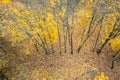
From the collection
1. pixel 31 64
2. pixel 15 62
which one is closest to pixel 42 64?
pixel 31 64

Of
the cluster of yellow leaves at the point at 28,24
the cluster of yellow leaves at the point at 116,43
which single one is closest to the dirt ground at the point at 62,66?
the cluster of yellow leaves at the point at 116,43

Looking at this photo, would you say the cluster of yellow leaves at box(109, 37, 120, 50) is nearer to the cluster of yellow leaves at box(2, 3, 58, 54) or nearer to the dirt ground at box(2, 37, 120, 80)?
the dirt ground at box(2, 37, 120, 80)

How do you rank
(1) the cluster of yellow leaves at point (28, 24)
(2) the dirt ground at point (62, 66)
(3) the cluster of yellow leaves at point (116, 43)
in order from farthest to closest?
(2) the dirt ground at point (62, 66), (3) the cluster of yellow leaves at point (116, 43), (1) the cluster of yellow leaves at point (28, 24)

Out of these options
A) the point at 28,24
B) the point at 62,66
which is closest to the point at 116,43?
the point at 62,66

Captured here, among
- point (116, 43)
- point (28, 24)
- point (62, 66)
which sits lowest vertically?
point (62, 66)

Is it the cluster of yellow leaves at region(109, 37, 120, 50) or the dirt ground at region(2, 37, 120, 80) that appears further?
the dirt ground at region(2, 37, 120, 80)

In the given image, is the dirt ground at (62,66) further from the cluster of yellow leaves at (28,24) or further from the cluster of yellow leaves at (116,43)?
the cluster of yellow leaves at (28,24)

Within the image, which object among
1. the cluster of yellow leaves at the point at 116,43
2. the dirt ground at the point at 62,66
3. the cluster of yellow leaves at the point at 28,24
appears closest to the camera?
the cluster of yellow leaves at the point at 28,24

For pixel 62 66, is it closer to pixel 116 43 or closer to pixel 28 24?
pixel 116 43

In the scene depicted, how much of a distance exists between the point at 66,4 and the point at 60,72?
30.4 feet

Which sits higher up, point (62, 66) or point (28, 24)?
point (28, 24)

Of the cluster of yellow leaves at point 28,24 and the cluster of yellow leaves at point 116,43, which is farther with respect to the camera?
the cluster of yellow leaves at point 116,43

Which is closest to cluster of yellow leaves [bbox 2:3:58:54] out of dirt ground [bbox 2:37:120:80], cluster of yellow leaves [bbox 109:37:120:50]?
dirt ground [bbox 2:37:120:80]

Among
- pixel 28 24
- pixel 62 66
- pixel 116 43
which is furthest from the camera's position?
pixel 62 66
